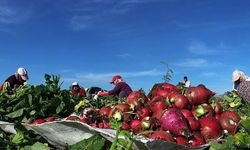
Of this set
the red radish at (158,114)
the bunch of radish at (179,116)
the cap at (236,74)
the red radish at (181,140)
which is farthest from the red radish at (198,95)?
the cap at (236,74)

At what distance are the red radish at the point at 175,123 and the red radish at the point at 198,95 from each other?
38 centimetres

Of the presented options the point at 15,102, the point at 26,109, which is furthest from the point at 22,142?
the point at 15,102

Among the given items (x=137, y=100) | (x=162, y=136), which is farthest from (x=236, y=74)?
(x=162, y=136)

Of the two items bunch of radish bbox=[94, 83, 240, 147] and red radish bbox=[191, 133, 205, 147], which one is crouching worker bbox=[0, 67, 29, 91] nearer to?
bunch of radish bbox=[94, 83, 240, 147]

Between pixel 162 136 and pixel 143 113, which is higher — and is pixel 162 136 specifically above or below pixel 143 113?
below

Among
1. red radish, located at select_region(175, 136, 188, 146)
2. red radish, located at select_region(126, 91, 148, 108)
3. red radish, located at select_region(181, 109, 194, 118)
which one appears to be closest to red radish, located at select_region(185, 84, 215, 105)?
red radish, located at select_region(181, 109, 194, 118)

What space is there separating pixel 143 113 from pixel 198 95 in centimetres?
46

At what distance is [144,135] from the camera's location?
3254 millimetres

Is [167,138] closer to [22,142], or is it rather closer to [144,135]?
[144,135]

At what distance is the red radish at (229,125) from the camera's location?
11.2 ft

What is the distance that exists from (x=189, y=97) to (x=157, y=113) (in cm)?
32

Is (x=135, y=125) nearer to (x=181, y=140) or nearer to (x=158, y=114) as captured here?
(x=158, y=114)

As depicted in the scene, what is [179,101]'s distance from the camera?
360cm

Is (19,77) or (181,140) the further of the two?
(19,77)
